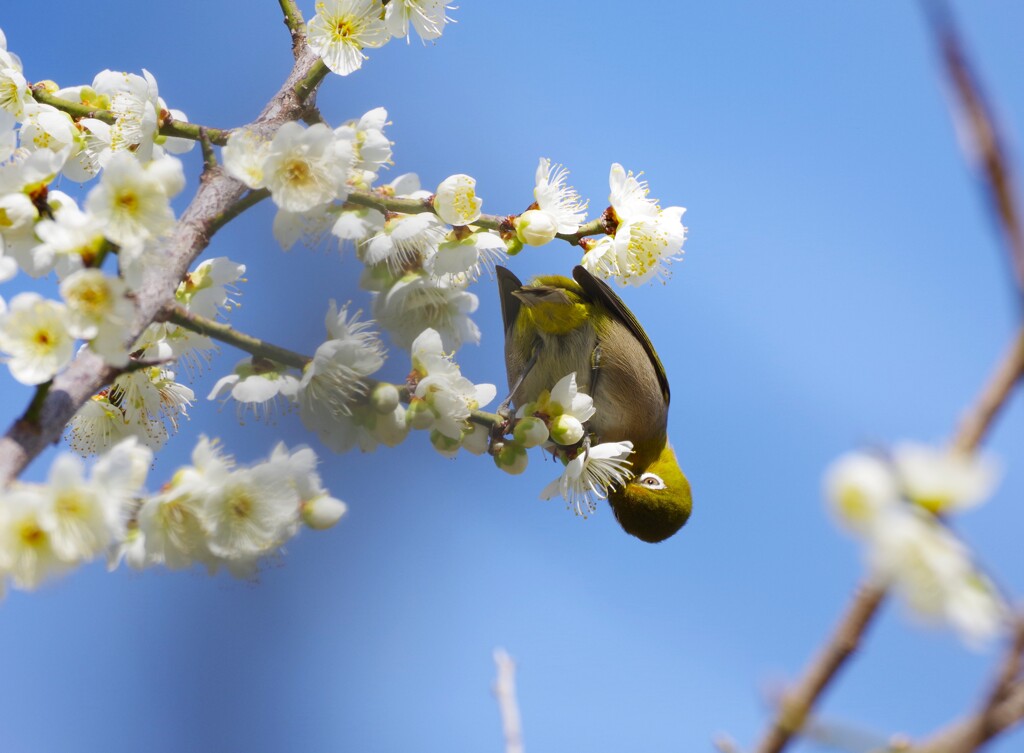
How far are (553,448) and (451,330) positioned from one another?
0.62 meters

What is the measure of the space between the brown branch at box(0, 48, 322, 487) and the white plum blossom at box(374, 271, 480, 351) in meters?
0.53

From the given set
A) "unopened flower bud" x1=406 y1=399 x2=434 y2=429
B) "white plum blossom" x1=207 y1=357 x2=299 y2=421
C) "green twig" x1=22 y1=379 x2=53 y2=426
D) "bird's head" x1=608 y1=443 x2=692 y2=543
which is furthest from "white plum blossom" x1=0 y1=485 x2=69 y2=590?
"bird's head" x1=608 y1=443 x2=692 y2=543

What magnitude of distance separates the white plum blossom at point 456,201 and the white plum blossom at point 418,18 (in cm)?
46

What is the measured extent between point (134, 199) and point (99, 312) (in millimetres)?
217

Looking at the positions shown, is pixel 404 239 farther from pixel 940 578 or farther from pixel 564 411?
pixel 940 578

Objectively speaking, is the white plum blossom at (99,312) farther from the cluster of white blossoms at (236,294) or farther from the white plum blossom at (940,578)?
the white plum blossom at (940,578)

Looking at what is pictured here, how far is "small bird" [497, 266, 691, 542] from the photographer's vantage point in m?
4.36

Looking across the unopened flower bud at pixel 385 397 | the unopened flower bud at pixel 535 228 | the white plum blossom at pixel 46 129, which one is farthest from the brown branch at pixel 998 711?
the white plum blossom at pixel 46 129

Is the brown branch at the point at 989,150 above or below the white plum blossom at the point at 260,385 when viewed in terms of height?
below

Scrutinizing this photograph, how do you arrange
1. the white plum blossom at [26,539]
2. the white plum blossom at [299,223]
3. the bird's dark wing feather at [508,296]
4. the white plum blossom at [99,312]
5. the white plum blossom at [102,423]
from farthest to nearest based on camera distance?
the bird's dark wing feather at [508,296] → the white plum blossom at [102,423] → the white plum blossom at [299,223] → the white plum blossom at [99,312] → the white plum blossom at [26,539]

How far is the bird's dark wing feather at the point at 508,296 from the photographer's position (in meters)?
4.55

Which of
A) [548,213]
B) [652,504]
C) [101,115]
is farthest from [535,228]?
[652,504]

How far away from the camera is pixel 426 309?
104 inches

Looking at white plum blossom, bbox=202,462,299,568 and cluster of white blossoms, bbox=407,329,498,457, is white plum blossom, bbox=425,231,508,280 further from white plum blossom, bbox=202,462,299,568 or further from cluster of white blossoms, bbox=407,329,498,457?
white plum blossom, bbox=202,462,299,568
